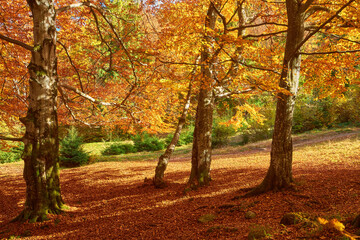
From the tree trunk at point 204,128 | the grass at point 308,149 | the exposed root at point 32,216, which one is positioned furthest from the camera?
the grass at point 308,149

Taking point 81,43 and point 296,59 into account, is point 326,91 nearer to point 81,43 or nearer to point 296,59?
point 296,59

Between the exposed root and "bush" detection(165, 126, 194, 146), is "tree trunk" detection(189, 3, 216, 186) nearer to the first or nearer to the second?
the exposed root

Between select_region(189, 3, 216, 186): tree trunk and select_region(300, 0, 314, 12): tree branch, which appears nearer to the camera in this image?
select_region(300, 0, 314, 12): tree branch

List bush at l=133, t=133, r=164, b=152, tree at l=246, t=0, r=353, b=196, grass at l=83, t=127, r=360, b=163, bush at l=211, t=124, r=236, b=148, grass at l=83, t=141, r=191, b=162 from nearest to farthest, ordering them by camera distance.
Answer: tree at l=246, t=0, r=353, b=196
grass at l=83, t=127, r=360, b=163
grass at l=83, t=141, r=191, b=162
bush at l=211, t=124, r=236, b=148
bush at l=133, t=133, r=164, b=152

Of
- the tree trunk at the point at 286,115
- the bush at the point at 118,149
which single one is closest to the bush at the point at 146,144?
the bush at the point at 118,149

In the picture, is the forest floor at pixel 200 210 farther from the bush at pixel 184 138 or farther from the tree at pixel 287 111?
the bush at pixel 184 138

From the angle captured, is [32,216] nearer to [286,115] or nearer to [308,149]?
[286,115]

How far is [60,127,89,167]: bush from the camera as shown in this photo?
1273 cm

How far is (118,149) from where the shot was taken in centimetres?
1711

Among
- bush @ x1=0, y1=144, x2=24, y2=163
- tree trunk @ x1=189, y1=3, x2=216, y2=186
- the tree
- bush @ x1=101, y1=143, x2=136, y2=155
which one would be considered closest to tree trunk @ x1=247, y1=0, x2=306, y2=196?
the tree

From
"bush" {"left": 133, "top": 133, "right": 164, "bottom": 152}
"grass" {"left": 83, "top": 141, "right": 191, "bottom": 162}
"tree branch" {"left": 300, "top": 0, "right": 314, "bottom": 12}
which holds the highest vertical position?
"tree branch" {"left": 300, "top": 0, "right": 314, "bottom": 12}

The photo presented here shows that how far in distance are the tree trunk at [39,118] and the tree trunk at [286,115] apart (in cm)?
431

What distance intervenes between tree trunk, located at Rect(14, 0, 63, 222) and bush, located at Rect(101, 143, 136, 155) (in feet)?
41.3

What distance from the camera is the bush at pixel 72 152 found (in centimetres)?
1273
